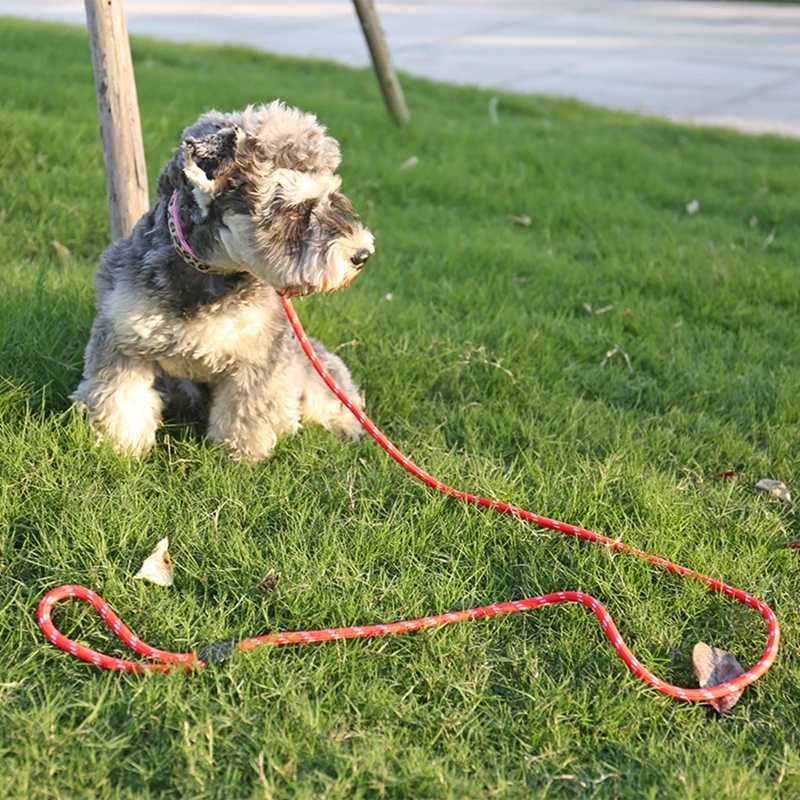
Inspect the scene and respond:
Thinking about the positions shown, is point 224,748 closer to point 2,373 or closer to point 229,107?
point 2,373

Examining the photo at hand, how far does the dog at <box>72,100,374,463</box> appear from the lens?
146 inches

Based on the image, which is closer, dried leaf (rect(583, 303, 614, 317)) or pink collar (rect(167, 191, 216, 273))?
pink collar (rect(167, 191, 216, 273))

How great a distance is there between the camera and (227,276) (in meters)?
A: 4.02

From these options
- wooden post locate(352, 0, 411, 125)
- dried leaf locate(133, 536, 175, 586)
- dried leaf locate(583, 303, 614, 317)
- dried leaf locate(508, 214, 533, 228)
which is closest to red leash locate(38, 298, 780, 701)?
dried leaf locate(133, 536, 175, 586)

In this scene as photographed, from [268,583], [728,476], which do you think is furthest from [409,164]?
[268,583]

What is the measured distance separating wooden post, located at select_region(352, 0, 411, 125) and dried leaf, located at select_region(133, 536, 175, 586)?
6.07 metres

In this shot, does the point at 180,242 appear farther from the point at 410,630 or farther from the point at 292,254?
the point at 410,630

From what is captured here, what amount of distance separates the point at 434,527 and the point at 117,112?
2.64 metres

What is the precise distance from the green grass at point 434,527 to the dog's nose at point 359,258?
955mm

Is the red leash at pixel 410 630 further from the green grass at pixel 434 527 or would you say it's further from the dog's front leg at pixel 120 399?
the dog's front leg at pixel 120 399

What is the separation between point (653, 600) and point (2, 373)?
9.85 feet

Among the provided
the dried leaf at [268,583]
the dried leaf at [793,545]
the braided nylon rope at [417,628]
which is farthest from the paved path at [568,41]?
the dried leaf at [268,583]

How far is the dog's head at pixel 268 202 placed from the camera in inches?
144

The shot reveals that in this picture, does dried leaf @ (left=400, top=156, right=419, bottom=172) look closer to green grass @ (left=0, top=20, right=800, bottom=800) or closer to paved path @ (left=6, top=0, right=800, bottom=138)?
green grass @ (left=0, top=20, right=800, bottom=800)
